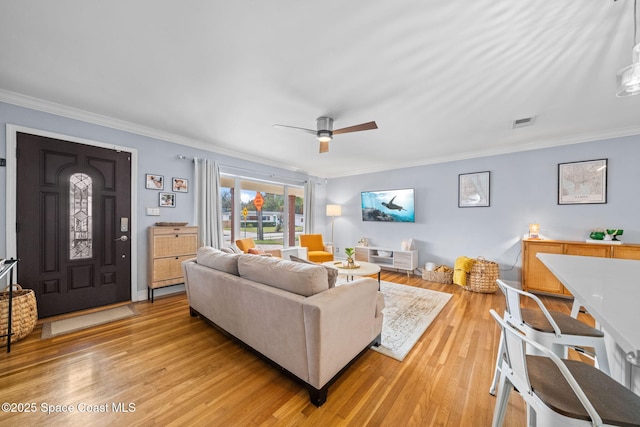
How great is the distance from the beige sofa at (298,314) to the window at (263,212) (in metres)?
2.65

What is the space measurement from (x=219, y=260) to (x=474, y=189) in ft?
15.3

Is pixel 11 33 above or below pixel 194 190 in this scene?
above

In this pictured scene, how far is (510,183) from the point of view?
14.2ft

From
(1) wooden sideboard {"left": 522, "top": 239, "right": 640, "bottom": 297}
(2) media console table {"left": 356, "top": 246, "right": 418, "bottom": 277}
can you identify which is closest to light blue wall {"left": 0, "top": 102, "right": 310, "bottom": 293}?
(2) media console table {"left": 356, "top": 246, "right": 418, "bottom": 277}

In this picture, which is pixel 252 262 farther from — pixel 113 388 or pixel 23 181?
pixel 23 181

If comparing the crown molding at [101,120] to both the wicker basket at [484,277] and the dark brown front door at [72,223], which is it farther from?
the wicker basket at [484,277]

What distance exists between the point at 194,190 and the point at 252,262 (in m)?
2.68

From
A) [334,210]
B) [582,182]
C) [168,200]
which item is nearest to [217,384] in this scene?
[168,200]

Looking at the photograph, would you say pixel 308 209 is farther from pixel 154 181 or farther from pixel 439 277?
pixel 154 181

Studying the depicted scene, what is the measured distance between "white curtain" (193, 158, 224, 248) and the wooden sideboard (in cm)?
506

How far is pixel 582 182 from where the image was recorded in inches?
148

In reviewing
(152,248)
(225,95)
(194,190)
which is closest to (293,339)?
(225,95)

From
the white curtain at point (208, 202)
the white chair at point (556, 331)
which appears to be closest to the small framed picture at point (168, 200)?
the white curtain at point (208, 202)

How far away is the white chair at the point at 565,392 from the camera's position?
0.79 m
